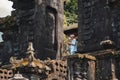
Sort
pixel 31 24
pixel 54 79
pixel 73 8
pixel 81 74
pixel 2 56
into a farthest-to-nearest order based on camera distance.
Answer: pixel 73 8
pixel 2 56
pixel 31 24
pixel 54 79
pixel 81 74

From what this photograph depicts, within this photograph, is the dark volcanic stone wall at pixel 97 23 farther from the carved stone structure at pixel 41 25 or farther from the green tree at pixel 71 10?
the green tree at pixel 71 10

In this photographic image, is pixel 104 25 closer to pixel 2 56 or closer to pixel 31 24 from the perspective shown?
pixel 31 24

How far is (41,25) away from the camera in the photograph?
1973cm

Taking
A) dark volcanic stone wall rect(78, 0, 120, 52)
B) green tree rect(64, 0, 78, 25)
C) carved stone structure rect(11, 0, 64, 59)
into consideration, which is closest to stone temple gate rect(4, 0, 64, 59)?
carved stone structure rect(11, 0, 64, 59)

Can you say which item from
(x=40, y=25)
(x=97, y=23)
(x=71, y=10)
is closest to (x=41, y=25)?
(x=40, y=25)

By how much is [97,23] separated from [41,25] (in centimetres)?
401

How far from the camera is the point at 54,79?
53.2 ft

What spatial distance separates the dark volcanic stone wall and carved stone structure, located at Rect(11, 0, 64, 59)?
114 inches

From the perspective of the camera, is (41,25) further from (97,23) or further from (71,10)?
(71,10)

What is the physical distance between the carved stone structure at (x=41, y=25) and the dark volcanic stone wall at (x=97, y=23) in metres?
2.89

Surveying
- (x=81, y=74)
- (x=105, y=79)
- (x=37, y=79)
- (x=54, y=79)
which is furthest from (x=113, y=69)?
(x=54, y=79)

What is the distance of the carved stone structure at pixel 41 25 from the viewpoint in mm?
19609

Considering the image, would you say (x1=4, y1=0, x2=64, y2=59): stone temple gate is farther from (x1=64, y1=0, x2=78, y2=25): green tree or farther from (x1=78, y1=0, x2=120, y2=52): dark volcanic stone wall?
(x1=64, y1=0, x2=78, y2=25): green tree

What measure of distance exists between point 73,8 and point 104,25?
1700cm
